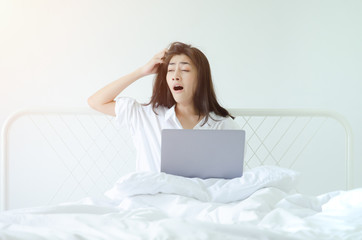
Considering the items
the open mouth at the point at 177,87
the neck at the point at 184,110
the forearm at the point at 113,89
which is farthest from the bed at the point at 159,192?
the open mouth at the point at 177,87

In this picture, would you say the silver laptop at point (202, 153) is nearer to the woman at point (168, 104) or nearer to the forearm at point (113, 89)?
the woman at point (168, 104)

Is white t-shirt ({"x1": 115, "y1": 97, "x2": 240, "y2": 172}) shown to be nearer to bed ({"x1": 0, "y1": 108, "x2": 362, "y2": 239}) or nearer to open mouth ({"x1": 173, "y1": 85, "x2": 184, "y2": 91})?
open mouth ({"x1": 173, "y1": 85, "x2": 184, "y2": 91})

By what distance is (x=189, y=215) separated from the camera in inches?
45.2

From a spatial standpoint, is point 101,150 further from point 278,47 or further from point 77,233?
point 77,233

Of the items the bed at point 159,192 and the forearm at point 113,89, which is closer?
the bed at point 159,192

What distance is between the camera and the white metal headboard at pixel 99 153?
8.32ft

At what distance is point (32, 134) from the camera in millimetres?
2641

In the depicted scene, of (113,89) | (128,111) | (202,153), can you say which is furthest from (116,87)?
(202,153)

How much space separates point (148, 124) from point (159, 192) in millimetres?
639

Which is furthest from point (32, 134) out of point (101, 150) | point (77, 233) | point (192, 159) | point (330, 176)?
point (77, 233)

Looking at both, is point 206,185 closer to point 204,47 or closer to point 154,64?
point 154,64

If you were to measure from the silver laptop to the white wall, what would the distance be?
1141 millimetres

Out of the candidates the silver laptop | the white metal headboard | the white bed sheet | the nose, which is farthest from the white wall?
the white bed sheet

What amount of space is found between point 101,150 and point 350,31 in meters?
1.65
